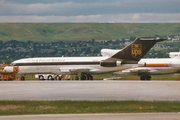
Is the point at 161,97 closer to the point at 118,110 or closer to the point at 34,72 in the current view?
the point at 118,110

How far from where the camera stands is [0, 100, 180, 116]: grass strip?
2117 cm

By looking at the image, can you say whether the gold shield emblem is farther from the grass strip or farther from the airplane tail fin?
the grass strip

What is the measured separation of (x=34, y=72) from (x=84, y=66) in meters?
9.14

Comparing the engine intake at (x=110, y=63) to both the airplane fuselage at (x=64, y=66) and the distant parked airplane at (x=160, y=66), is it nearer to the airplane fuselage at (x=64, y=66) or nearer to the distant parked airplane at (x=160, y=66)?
the airplane fuselage at (x=64, y=66)

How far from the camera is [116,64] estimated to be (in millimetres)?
55562

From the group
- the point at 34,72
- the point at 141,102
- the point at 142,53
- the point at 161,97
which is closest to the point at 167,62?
the point at 142,53

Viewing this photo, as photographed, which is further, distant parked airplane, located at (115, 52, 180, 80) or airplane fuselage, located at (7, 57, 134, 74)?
airplane fuselage, located at (7, 57, 134, 74)

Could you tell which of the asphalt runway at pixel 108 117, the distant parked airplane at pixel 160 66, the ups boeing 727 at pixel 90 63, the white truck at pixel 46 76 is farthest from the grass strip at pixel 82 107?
the white truck at pixel 46 76

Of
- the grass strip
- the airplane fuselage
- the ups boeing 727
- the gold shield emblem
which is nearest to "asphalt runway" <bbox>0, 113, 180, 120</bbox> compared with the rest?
the grass strip

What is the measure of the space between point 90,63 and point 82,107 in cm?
3529

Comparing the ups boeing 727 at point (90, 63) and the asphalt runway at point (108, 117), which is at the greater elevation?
the ups boeing 727 at point (90, 63)

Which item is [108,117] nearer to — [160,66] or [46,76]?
[160,66]

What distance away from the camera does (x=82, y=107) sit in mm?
23062

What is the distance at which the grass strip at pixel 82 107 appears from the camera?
2117 centimetres
